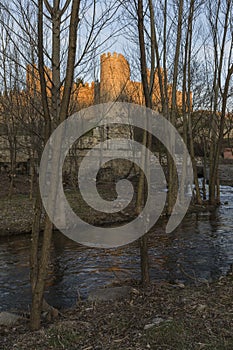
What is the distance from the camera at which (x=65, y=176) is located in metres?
18.7

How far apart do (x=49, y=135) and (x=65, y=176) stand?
14996 mm

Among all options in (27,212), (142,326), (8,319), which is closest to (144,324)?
(142,326)

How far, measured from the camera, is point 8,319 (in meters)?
4.08

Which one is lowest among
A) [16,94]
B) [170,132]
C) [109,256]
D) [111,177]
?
[109,256]

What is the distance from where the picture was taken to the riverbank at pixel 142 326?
3.09 m

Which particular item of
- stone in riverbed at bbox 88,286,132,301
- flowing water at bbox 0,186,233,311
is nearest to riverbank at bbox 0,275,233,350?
stone in riverbed at bbox 88,286,132,301

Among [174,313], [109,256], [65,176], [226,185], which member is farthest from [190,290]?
[226,185]

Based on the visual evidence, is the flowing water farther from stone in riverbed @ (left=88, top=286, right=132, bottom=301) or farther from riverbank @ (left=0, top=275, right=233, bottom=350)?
riverbank @ (left=0, top=275, right=233, bottom=350)

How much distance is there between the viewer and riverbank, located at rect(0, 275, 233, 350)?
3094 millimetres

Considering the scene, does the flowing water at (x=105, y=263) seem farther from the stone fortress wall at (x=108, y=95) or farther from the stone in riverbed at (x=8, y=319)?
the stone fortress wall at (x=108, y=95)

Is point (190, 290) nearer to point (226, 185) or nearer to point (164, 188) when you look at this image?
point (164, 188)

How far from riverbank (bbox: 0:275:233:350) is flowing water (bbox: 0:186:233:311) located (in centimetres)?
109

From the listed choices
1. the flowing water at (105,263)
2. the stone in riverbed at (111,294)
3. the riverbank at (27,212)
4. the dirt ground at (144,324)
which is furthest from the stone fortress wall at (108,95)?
the dirt ground at (144,324)

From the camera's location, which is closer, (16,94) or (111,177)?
(16,94)
